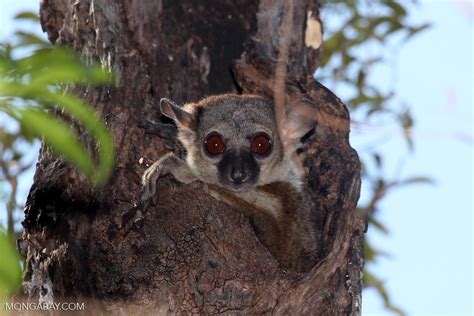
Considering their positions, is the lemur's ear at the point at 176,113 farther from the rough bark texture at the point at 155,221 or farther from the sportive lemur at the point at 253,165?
the rough bark texture at the point at 155,221

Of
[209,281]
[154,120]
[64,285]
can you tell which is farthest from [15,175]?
[209,281]

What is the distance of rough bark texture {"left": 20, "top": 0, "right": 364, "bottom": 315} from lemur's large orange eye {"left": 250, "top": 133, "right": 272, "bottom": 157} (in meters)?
0.24

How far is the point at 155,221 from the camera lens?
3652 mm

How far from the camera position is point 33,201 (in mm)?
3682

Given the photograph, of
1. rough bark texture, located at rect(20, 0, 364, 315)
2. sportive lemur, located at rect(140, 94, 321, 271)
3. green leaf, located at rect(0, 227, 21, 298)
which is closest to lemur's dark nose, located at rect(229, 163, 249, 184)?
sportive lemur, located at rect(140, 94, 321, 271)

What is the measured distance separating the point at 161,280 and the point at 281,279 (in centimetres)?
59

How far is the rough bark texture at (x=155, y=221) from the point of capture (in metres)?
3.49

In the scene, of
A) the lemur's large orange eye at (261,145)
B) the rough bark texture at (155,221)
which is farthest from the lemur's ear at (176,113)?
the lemur's large orange eye at (261,145)

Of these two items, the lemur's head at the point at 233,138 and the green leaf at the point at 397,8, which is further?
the green leaf at the point at 397,8

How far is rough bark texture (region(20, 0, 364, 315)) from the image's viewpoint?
3486 millimetres

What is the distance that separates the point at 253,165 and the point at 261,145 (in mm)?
192

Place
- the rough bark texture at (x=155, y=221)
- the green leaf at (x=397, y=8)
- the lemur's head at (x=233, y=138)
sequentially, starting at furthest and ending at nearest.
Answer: the green leaf at (x=397, y=8) → the lemur's head at (x=233, y=138) → the rough bark texture at (x=155, y=221)

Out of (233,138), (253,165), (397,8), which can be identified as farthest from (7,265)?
(397,8)

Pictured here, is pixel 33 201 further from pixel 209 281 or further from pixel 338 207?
pixel 338 207
